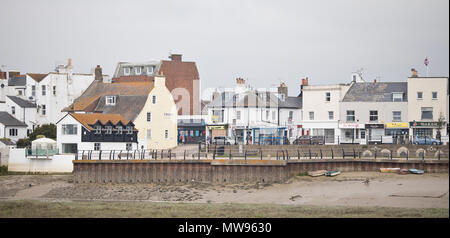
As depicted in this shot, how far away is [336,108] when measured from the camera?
70312mm

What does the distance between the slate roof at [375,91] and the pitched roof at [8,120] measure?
3490 cm

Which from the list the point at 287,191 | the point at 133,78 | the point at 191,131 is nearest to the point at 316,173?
the point at 287,191

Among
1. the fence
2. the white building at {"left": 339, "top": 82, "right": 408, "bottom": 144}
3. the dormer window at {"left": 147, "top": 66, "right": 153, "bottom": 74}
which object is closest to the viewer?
the fence

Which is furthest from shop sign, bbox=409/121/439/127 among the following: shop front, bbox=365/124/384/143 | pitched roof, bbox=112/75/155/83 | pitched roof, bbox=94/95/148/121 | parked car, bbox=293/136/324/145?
pitched roof, bbox=112/75/155/83

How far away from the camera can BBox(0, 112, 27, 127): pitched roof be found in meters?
75.9

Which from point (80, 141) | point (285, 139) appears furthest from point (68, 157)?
point (285, 139)

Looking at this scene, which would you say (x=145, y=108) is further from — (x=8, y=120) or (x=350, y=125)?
(x=350, y=125)

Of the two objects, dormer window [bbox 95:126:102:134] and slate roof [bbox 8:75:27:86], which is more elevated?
slate roof [bbox 8:75:27:86]

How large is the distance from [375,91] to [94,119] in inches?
1088

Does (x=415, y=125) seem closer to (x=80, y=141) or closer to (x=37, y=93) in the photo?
(x=80, y=141)

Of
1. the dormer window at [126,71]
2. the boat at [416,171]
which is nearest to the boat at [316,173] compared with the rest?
the boat at [416,171]

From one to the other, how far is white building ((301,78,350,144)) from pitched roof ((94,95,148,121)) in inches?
655

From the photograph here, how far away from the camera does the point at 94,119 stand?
5994 cm

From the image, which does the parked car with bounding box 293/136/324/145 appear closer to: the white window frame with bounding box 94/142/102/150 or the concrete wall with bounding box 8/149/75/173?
the white window frame with bounding box 94/142/102/150
